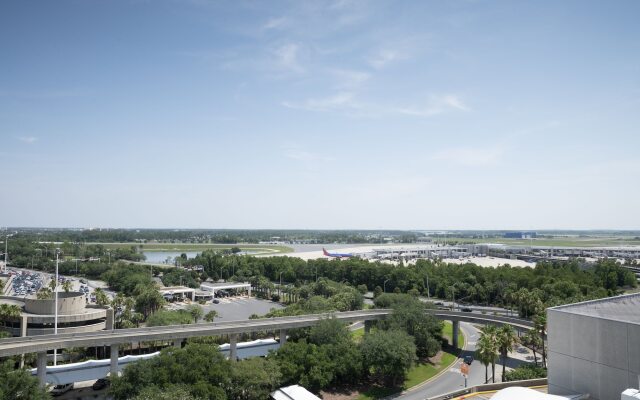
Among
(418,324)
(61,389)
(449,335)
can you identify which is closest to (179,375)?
(61,389)

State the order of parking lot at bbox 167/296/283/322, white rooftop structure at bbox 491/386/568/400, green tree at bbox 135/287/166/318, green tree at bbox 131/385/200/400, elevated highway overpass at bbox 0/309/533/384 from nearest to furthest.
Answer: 1. white rooftop structure at bbox 491/386/568/400
2. green tree at bbox 131/385/200/400
3. elevated highway overpass at bbox 0/309/533/384
4. green tree at bbox 135/287/166/318
5. parking lot at bbox 167/296/283/322

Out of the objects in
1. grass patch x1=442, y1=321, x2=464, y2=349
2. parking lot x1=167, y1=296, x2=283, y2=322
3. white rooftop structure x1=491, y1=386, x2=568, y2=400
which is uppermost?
white rooftop structure x1=491, y1=386, x2=568, y2=400

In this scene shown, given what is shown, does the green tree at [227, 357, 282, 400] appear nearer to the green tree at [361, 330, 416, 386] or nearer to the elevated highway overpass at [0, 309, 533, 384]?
the elevated highway overpass at [0, 309, 533, 384]

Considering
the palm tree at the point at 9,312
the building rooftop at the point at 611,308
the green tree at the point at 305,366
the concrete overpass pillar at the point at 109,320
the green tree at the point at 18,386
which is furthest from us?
the concrete overpass pillar at the point at 109,320

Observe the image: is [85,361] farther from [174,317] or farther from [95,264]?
[95,264]

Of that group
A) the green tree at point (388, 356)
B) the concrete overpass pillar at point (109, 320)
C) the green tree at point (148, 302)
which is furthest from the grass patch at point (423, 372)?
the green tree at point (148, 302)

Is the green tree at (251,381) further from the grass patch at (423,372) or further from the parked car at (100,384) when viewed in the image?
the parked car at (100,384)

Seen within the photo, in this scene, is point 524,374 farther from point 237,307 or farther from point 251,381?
point 237,307

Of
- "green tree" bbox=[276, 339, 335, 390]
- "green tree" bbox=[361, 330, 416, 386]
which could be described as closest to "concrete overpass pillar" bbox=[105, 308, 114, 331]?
"green tree" bbox=[276, 339, 335, 390]
